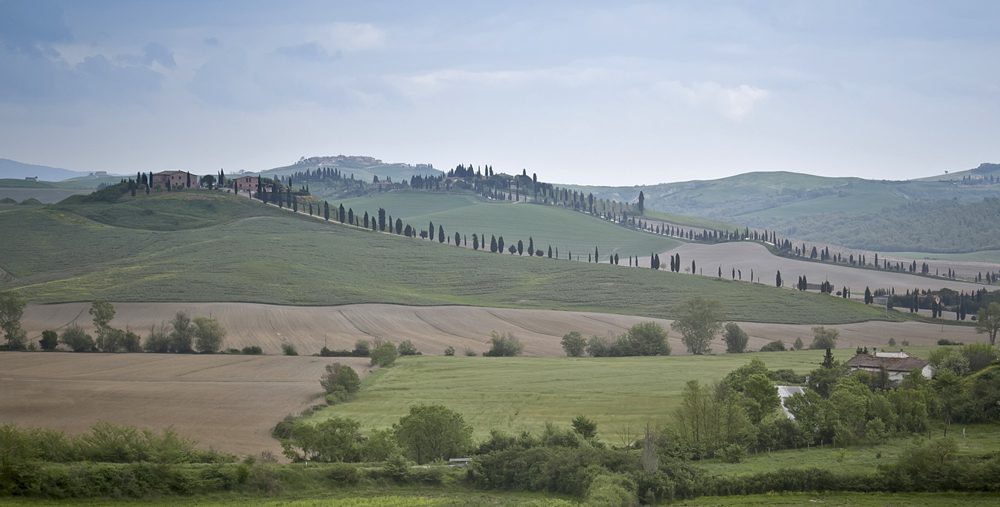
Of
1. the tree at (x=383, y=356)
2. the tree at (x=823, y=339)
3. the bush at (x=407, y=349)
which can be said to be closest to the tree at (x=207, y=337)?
the tree at (x=383, y=356)

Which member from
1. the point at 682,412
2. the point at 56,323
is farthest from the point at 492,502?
the point at 56,323

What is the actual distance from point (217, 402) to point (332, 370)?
1246 cm

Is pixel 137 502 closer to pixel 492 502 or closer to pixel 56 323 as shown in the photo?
pixel 492 502

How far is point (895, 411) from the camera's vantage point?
66.1 meters

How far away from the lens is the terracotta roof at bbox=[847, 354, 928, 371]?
88819mm

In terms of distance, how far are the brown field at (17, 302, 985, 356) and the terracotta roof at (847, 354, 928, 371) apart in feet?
112

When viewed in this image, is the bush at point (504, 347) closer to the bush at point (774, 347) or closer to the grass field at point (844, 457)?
the bush at point (774, 347)

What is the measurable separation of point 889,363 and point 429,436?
50510mm

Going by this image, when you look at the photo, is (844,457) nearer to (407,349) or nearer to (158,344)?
(407,349)

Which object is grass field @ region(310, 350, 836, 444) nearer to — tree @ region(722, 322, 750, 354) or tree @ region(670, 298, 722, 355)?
tree @ region(670, 298, 722, 355)

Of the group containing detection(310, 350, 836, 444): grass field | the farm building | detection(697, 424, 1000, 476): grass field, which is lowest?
detection(310, 350, 836, 444): grass field

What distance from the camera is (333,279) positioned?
548 ft

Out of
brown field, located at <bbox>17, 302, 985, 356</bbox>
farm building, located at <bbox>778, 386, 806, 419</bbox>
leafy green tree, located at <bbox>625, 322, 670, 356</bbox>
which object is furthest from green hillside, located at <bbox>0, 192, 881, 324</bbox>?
farm building, located at <bbox>778, 386, 806, 419</bbox>

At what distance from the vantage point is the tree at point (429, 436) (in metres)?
59.3
